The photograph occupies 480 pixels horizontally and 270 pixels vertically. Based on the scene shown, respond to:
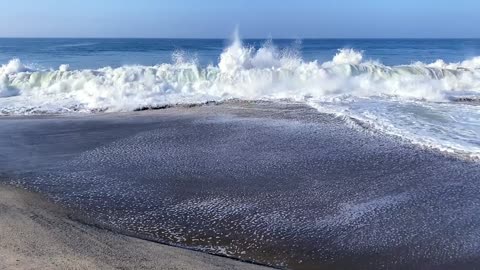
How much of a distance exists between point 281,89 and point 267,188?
1158cm

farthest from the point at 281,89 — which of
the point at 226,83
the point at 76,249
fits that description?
the point at 76,249

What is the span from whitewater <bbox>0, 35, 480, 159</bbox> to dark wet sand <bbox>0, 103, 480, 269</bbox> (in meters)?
2.39

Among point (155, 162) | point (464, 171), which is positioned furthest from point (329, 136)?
point (155, 162)

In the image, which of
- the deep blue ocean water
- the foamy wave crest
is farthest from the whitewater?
the deep blue ocean water

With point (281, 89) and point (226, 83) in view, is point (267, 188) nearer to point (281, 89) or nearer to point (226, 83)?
point (281, 89)

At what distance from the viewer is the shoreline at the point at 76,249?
456cm

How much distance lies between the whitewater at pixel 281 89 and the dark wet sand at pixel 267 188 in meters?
2.39

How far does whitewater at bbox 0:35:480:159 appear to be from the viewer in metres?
13.0

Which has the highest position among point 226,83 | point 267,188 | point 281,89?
point 226,83

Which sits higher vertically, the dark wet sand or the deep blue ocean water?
the deep blue ocean water

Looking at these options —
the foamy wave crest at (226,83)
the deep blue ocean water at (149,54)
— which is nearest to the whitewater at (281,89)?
the foamy wave crest at (226,83)

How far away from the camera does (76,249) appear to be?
487cm

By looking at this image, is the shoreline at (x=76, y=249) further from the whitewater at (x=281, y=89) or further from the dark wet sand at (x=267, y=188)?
the whitewater at (x=281, y=89)

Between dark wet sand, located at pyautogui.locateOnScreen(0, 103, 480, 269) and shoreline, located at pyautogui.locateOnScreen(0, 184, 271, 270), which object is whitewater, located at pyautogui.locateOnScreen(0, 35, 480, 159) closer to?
dark wet sand, located at pyautogui.locateOnScreen(0, 103, 480, 269)
